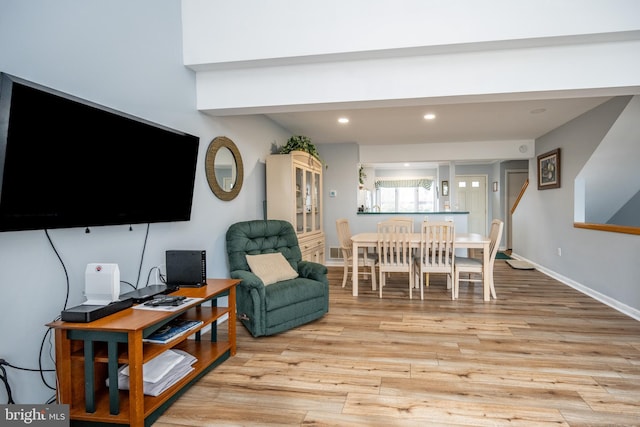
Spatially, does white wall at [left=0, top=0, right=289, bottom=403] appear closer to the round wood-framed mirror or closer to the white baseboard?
the round wood-framed mirror

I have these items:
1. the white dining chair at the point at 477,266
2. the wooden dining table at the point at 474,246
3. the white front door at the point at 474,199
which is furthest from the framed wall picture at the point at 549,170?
the white front door at the point at 474,199

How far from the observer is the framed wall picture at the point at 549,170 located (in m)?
5.34

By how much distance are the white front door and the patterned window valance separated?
5.14 ft

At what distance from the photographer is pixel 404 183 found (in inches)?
447

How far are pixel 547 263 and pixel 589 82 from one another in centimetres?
399

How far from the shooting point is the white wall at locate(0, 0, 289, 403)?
1701 millimetres

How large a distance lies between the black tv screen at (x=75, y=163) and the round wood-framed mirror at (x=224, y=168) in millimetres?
795

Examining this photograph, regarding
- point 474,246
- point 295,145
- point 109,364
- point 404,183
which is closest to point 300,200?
point 295,145

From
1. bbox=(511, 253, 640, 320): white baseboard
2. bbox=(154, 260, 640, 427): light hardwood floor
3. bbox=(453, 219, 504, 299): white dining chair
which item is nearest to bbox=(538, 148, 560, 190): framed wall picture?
bbox=(511, 253, 640, 320): white baseboard

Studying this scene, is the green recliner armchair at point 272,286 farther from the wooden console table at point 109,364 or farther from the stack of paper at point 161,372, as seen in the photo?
the wooden console table at point 109,364

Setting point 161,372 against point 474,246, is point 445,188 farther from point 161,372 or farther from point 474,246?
point 161,372

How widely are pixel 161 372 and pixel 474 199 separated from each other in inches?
360

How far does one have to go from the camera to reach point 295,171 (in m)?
4.59

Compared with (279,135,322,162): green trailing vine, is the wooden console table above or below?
below
